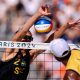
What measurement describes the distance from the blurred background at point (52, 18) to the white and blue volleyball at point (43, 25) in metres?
0.39

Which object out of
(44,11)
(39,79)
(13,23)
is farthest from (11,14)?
(39,79)

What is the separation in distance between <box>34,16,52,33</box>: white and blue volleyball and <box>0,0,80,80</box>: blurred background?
39cm

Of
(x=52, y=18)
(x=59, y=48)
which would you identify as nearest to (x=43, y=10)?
(x=52, y=18)

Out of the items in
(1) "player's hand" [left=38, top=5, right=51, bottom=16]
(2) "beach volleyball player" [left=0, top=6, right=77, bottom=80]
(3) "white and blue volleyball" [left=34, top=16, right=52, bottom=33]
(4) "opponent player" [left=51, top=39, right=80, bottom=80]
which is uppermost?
(4) "opponent player" [left=51, top=39, right=80, bottom=80]

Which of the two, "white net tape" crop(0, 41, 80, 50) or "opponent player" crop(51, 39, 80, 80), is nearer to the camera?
"opponent player" crop(51, 39, 80, 80)

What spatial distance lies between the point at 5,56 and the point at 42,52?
659 millimetres

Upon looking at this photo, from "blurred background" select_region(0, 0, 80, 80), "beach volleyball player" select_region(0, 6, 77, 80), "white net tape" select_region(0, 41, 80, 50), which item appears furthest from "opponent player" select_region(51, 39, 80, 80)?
"blurred background" select_region(0, 0, 80, 80)

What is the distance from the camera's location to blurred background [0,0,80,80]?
19.1 feet

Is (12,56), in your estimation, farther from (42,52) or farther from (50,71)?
(50,71)

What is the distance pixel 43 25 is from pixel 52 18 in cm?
66

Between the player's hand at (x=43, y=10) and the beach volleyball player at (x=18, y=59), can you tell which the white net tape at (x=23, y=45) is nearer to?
the beach volleyball player at (x=18, y=59)

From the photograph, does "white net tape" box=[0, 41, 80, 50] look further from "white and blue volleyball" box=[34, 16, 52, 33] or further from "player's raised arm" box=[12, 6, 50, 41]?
"white and blue volleyball" box=[34, 16, 52, 33]

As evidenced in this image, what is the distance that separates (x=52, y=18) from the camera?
592 centimetres

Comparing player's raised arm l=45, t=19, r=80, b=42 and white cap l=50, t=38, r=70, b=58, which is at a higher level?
white cap l=50, t=38, r=70, b=58
